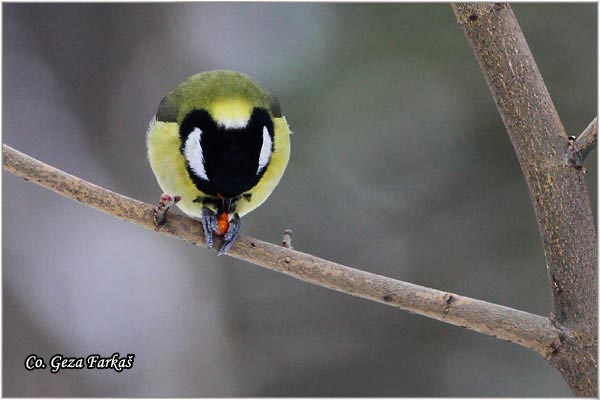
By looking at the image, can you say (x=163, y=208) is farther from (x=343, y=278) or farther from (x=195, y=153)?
(x=343, y=278)

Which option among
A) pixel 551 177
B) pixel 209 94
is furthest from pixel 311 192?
pixel 551 177

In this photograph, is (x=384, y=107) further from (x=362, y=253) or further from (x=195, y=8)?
(x=195, y=8)

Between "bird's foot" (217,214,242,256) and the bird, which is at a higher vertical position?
the bird

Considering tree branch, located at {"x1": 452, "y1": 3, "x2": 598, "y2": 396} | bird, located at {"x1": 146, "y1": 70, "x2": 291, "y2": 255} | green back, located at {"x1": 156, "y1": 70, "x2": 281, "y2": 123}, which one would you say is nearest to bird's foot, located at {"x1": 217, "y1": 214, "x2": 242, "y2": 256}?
bird, located at {"x1": 146, "y1": 70, "x2": 291, "y2": 255}

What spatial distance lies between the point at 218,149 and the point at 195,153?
88 mm

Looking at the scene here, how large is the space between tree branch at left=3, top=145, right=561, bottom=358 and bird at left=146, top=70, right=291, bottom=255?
4 cm

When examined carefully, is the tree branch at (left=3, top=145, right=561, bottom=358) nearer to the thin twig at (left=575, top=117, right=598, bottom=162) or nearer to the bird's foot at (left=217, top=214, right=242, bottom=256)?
the bird's foot at (left=217, top=214, right=242, bottom=256)

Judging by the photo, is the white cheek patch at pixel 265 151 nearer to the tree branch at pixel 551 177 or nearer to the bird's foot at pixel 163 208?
the bird's foot at pixel 163 208

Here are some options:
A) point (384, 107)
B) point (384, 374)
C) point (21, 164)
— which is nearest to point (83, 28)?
point (384, 107)

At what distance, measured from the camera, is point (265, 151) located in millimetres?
1586

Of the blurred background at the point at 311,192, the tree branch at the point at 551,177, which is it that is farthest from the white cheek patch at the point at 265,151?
the blurred background at the point at 311,192

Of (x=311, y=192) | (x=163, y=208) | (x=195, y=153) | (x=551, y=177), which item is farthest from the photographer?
(x=311, y=192)

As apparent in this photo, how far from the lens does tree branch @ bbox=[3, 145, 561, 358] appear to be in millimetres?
1320

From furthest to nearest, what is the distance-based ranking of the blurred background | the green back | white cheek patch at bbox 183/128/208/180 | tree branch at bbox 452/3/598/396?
the blurred background, the green back, white cheek patch at bbox 183/128/208/180, tree branch at bbox 452/3/598/396
